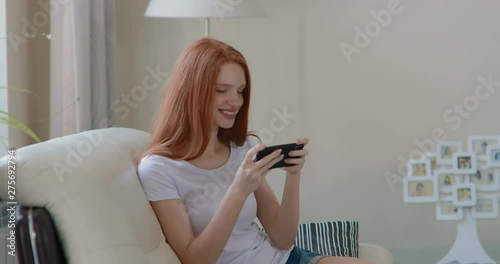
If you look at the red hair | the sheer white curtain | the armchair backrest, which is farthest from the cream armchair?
the sheer white curtain

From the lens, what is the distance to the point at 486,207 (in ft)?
12.0

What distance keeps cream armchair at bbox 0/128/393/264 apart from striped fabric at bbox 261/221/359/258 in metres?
Result: 0.67

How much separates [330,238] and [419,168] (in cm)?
106

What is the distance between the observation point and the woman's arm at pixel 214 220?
2.08 metres

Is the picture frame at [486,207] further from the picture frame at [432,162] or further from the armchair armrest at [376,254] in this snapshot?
the armchair armrest at [376,254]

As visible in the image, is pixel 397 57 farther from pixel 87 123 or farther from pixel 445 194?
pixel 87 123

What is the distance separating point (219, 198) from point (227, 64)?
33cm

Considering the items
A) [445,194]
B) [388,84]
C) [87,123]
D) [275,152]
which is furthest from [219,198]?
[388,84]

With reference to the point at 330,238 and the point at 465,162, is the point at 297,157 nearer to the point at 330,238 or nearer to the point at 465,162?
the point at 330,238

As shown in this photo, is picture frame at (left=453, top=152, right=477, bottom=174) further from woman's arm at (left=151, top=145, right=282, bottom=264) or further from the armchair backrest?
the armchair backrest

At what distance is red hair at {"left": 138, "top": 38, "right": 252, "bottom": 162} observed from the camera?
2186 mm

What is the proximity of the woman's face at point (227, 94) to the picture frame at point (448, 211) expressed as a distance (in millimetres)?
1633

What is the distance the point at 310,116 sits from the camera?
405cm

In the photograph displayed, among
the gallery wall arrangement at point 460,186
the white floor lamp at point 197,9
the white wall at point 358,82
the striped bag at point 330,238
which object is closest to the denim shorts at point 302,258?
the striped bag at point 330,238
